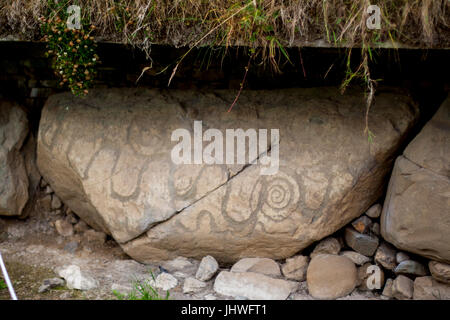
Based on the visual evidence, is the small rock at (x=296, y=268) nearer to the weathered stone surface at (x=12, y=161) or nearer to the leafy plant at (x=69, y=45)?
the leafy plant at (x=69, y=45)

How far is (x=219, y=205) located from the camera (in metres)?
2.93

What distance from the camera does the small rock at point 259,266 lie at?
9.59ft

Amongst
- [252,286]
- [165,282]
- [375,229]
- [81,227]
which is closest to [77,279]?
[165,282]

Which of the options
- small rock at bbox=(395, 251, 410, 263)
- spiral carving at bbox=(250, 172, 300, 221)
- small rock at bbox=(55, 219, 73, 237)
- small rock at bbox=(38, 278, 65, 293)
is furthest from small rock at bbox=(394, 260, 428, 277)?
small rock at bbox=(55, 219, 73, 237)

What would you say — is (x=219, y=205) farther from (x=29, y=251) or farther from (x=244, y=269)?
(x=29, y=251)

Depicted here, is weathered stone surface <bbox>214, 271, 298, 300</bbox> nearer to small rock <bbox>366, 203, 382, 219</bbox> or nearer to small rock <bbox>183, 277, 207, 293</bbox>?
small rock <bbox>183, 277, 207, 293</bbox>

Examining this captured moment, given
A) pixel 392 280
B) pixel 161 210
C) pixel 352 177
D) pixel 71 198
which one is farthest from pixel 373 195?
pixel 71 198

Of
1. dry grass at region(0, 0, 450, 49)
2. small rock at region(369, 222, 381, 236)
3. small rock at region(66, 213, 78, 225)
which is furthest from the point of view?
small rock at region(66, 213, 78, 225)

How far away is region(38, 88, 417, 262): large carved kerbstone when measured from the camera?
285cm

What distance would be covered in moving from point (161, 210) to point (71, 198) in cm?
94

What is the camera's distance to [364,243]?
9.49 feet

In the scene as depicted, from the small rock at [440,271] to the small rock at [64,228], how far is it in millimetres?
2623

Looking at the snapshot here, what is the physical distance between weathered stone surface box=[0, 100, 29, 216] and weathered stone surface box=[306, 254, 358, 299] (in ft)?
7.45

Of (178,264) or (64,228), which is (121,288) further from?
(64,228)
